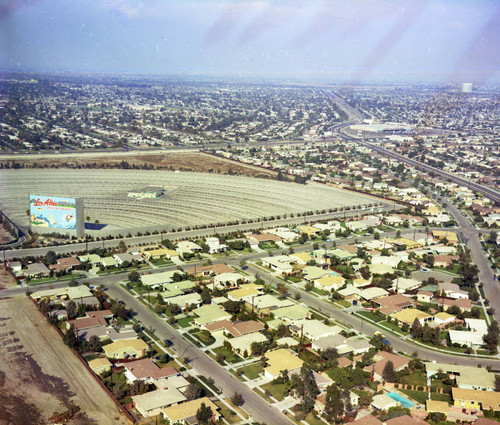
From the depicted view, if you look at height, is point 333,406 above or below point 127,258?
above

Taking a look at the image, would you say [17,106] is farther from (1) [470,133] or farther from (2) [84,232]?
(1) [470,133]

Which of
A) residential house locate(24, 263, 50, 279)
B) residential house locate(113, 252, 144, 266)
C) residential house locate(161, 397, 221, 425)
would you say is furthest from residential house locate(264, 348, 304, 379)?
residential house locate(24, 263, 50, 279)

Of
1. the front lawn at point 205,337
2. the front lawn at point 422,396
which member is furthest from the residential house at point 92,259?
the front lawn at point 422,396

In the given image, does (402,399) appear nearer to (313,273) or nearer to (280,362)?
(280,362)

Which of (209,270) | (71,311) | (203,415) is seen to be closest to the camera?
(203,415)

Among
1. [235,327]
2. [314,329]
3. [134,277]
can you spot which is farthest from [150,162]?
[314,329]

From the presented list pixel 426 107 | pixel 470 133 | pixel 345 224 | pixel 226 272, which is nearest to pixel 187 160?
pixel 345 224

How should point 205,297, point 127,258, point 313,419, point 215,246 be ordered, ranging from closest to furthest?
1. point 313,419
2. point 205,297
3. point 127,258
4. point 215,246

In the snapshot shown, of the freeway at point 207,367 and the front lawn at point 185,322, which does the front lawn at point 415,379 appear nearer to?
the freeway at point 207,367
